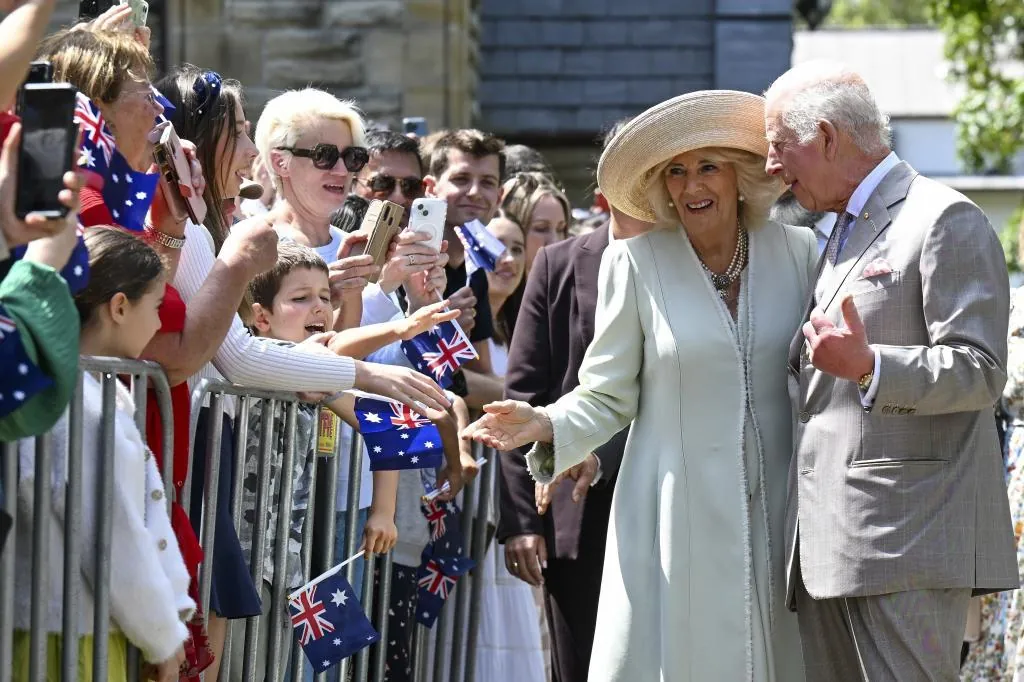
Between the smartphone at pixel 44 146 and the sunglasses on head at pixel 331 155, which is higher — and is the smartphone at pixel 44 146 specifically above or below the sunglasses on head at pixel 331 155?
below

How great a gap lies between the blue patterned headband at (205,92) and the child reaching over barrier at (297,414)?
492 millimetres

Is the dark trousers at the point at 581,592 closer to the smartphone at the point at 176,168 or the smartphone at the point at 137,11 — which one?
the smartphone at the point at 176,168

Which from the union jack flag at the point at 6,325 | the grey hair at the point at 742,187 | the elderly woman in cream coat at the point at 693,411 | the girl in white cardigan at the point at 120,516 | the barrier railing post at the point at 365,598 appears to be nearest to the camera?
the union jack flag at the point at 6,325

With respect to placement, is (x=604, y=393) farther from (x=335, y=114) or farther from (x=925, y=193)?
(x=335, y=114)

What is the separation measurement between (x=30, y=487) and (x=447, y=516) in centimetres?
274

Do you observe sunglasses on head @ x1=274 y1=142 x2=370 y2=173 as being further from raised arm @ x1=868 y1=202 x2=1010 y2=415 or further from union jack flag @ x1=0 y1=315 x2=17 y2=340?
union jack flag @ x1=0 y1=315 x2=17 y2=340

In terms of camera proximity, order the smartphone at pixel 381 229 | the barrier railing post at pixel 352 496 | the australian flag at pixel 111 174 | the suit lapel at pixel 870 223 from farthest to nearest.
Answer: the smartphone at pixel 381 229 < the barrier railing post at pixel 352 496 < the suit lapel at pixel 870 223 < the australian flag at pixel 111 174

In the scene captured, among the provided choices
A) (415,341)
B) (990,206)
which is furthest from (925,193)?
(990,206)

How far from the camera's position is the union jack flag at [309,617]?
4.98m

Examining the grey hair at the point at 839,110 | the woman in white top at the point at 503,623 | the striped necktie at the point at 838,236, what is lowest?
the woman in white top at the point at 503,623

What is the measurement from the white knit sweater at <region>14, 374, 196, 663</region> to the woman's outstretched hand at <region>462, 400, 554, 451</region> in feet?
4.18

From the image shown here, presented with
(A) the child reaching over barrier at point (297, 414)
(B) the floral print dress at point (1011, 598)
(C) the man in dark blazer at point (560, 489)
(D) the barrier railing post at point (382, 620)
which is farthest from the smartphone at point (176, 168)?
(B) the floral print dress at point (1011, 598)

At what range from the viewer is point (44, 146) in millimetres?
3312

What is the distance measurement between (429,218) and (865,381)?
1865 millimetres
